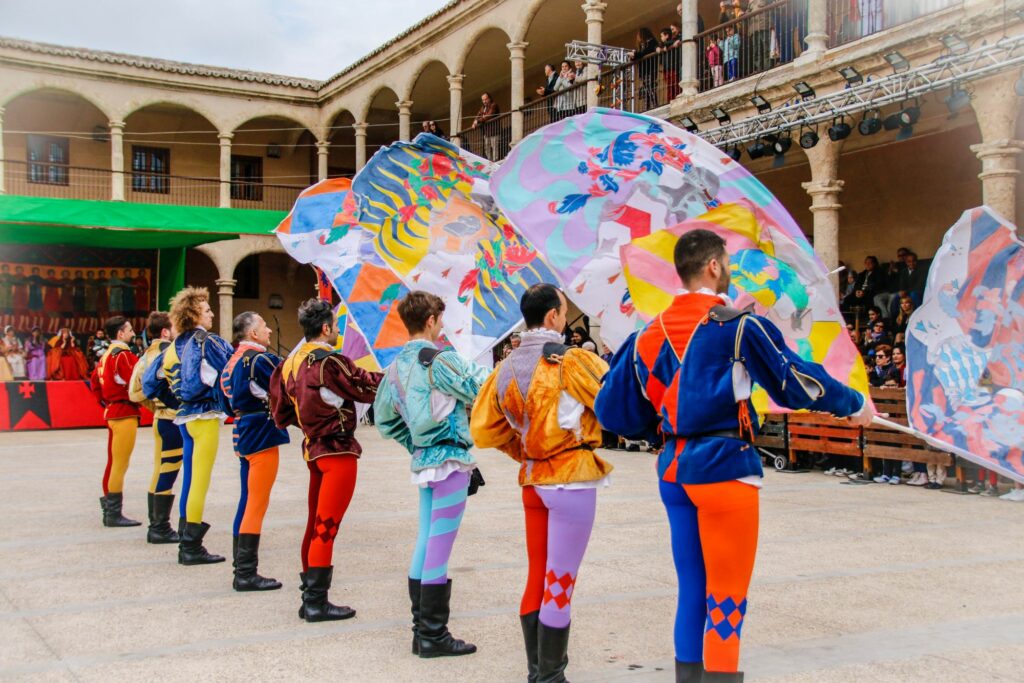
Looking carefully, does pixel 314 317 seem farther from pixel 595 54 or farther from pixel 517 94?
pixel 517 94

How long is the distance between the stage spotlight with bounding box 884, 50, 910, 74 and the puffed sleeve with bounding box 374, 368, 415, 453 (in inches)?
352

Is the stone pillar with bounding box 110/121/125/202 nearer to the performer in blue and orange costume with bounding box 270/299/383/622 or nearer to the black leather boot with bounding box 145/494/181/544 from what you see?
the black leather boot with bounding box 145/494/181/544

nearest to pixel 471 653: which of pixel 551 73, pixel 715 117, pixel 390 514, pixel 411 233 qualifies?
pixel 411 233

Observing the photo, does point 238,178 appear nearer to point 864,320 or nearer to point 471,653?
point 864,320

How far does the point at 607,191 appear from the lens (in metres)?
4.61

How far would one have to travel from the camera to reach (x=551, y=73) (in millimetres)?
19109

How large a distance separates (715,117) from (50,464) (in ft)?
32.6

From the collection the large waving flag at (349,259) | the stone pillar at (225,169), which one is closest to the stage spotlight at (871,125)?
the large waving flag at (349,259)

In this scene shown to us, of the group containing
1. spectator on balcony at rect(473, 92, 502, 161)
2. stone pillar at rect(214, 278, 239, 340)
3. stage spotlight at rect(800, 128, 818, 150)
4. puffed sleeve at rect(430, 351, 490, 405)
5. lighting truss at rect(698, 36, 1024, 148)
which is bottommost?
puffed sleeve at rect(430, 351, 490, 405)

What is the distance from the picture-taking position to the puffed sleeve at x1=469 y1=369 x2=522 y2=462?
3.89 metres

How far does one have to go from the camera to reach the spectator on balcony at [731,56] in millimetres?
14516

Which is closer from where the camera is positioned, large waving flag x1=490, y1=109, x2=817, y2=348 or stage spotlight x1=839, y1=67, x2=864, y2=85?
large waving flag x1=490, y1=109, x2=817, y2=348

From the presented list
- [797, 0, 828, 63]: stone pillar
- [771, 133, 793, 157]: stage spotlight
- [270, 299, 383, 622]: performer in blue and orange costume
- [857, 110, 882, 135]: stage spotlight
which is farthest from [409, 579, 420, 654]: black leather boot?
[797, 0, 828, 63]: stone pillar

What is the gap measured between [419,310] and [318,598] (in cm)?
154
